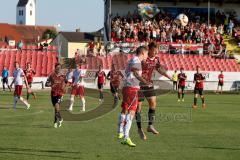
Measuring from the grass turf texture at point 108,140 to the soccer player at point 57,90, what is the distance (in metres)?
0.32

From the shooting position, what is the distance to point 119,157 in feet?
40.1

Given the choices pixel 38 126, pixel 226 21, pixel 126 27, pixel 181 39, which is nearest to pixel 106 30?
pixel 126 27

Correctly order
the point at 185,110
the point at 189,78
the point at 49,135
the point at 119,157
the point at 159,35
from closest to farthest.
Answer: the point at 119,157
the point at 49,135
the point at 185,110
the point at 189,78
the point at 159,35

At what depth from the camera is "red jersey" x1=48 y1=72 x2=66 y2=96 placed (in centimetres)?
1859

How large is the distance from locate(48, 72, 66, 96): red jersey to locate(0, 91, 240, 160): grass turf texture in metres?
1.02

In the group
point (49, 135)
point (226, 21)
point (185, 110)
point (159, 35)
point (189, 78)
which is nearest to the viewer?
point (49, 135)

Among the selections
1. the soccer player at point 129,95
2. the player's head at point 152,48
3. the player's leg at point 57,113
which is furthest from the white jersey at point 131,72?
the player's leg at point 57,113

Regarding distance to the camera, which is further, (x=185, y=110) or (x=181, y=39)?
(x=181, y=39)

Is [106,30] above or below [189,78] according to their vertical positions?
above

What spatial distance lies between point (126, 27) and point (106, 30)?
141 inches

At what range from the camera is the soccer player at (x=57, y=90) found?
18.4 meters

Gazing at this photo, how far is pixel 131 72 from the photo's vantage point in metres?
13.4

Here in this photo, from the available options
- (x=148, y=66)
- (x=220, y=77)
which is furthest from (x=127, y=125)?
(x=220, y=77)

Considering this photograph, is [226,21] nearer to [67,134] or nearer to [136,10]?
[136,10]
